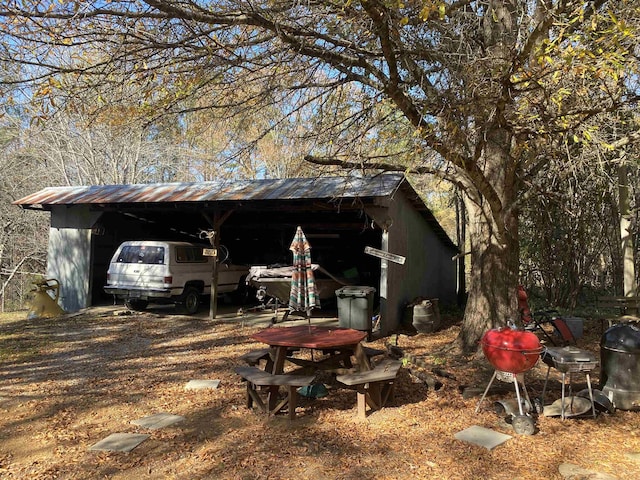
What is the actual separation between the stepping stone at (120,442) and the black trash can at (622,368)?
15.9 ft

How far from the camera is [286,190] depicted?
10.8 meters

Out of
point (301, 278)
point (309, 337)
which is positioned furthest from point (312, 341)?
point (301, 278)

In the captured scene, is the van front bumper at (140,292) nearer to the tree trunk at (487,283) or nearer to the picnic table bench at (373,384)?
the tree trunk at (487,283)

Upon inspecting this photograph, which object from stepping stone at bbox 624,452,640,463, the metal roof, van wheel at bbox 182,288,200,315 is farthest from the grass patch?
stepping stone at bbox 624,452,640,463

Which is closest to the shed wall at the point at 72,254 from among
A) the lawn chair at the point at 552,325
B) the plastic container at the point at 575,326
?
the lawn chair at the point at 552,325

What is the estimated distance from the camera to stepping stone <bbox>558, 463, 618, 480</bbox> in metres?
3.61

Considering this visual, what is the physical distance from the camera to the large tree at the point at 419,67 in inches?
184

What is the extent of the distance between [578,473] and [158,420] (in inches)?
152

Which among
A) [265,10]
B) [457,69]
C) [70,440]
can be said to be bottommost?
[70,440]

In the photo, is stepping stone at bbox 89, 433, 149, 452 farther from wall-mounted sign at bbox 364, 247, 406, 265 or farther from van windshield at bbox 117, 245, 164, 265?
van windshield at bbox 117, 245, 164, 265

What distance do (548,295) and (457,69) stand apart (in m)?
10.9

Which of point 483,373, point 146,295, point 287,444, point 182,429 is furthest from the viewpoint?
point 146,295

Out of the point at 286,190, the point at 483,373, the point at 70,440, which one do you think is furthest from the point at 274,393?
the point at 286,190

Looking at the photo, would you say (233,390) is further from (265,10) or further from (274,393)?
(265,10)
